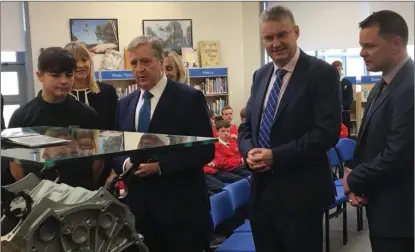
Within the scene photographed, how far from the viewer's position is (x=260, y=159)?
2068mm

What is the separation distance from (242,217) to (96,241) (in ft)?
8.94

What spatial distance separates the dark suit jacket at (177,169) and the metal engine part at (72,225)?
2.08 feet

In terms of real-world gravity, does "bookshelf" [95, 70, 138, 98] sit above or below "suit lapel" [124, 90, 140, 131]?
above

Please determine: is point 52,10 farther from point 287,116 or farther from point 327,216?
point 287,116

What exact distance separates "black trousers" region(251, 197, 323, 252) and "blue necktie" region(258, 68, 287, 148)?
28 centimetres

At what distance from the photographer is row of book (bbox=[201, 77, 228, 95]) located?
886 cm

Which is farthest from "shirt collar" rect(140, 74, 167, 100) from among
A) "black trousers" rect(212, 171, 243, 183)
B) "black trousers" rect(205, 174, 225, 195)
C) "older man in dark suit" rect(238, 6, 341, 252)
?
"black trousers" rect(212, 171, 243, 183)

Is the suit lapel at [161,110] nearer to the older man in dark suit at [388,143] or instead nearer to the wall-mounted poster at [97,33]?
the older man in dark suit at [388,143]

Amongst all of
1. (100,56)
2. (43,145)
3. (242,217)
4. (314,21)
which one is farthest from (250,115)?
(314,21)

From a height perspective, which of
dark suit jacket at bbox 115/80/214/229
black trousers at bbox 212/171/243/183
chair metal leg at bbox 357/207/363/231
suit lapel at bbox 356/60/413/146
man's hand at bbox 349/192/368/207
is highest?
suit lapel at bbox 356/60/413/146

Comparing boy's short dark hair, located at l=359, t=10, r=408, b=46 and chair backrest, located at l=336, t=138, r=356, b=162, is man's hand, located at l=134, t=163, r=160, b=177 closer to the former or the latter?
boy's short dark hair, located at l=359, t=10, r=408, b=46

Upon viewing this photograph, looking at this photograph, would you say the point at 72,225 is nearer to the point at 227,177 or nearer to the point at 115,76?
the point at 227,177

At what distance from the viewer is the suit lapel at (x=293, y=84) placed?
2087 millimetres

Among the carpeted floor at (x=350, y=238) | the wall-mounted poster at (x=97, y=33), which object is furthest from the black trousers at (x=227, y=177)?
the wall-mounted poster at (x=97, y=33)
